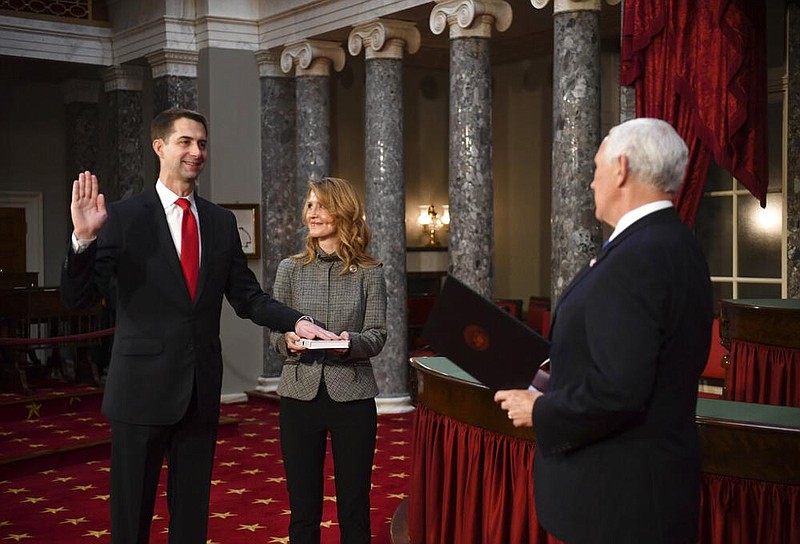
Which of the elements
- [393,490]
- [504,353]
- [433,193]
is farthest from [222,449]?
[433,193]

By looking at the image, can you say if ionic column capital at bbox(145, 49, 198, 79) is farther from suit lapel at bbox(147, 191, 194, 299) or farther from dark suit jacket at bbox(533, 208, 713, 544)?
dark suit jacket at bbox(533, 208, 713, 544)

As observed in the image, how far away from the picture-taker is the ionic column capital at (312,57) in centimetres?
1036

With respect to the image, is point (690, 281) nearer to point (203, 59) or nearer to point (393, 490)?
point (393, 490)

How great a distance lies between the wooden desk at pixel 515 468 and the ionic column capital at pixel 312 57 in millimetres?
5921

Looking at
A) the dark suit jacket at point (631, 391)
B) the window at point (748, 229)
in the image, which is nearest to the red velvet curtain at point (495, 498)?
the dark suit jacket at point (631, 391)

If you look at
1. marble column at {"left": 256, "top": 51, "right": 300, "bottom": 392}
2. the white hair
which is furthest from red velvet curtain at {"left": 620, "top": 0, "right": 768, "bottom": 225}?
marble column at {"left": 256, "top": 51, "right": 300, "bottom": 392}

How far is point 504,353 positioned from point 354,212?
1.55 m

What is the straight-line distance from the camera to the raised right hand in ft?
10.1

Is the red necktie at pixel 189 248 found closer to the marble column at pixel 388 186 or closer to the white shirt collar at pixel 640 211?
the white shirt collar at pixel 640 211

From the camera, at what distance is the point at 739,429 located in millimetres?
3475

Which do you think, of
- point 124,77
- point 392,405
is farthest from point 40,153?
point 392,405

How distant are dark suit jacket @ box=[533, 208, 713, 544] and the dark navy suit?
4.75 feet

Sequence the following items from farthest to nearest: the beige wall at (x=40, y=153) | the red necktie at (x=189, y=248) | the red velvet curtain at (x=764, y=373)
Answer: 1. the beige wall at (x=40, y=153)
2. the red velvet curtain at (x=764, y=373)
3. the red necktie at (x=189, y=248)

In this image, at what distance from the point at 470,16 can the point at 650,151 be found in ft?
21.0
